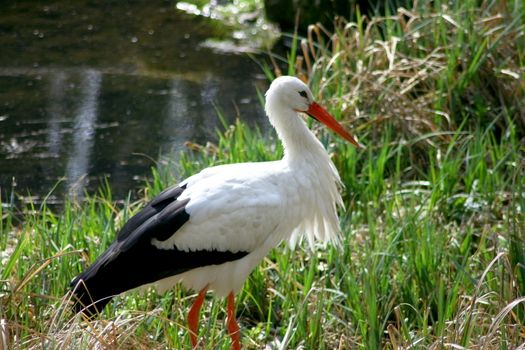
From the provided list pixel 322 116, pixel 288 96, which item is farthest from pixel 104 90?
pixel 288 96

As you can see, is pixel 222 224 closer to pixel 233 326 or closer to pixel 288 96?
pixel 233 326

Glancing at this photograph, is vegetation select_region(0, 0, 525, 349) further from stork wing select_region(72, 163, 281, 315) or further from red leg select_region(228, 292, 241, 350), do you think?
stork wing select_region(72, 163, 281, 315)

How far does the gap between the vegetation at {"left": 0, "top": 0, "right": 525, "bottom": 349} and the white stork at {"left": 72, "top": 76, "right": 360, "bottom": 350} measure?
0.18 m

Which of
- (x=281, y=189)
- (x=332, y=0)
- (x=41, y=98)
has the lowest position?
(x=41, y=98)

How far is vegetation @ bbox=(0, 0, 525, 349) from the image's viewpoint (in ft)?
12.8

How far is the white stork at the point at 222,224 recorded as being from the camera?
162 inches

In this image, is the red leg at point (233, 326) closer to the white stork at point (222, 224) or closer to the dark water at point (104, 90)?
the white stork at point (222, 224)

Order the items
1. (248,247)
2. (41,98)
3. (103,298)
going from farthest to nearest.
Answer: (41,98) → (248,247) → (103,298)

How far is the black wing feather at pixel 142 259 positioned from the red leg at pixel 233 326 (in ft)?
0.62

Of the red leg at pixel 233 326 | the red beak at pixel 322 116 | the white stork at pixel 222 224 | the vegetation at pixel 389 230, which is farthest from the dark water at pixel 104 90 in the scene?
the red leg at pixel 233 326

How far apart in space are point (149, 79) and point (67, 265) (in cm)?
436

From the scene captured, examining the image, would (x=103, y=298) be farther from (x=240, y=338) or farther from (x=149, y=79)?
(x=149, y=79)

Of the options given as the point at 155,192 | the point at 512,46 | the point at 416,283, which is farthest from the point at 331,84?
the point at 416,283

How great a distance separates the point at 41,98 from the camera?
8312mm
